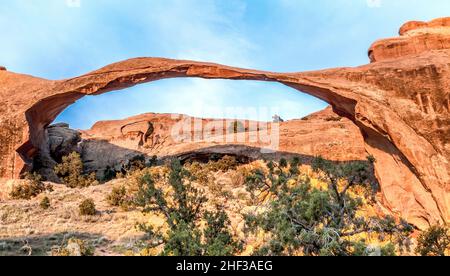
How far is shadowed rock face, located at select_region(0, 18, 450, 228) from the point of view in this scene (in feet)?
45.6

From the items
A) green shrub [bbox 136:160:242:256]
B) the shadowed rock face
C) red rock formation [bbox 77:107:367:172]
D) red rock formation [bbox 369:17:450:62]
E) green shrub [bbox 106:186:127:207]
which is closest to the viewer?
green shrub [bbox 136:160:242:256]

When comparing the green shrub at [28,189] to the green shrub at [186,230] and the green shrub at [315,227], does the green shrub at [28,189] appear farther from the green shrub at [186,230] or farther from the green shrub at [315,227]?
the green shrub at [315,227]

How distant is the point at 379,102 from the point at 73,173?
16.1 m

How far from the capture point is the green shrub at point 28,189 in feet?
56.9

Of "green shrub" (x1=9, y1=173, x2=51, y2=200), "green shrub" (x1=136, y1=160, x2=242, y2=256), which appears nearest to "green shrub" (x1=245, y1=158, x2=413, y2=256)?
"green shrub" (x1=136, y1=160, x2=242, y2=256)

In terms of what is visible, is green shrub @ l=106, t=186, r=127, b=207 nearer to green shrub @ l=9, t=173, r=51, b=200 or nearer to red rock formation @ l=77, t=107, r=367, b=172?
green shrub @ l=9, t=173, r=51, b=200

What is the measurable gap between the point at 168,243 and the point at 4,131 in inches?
448

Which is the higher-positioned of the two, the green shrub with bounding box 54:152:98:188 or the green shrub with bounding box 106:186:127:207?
the green shrub with bounding box 54:152:98:188

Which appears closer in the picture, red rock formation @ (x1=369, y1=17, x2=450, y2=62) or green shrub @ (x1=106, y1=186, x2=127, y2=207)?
green shrub @ (x1=106, y1=186, x2=127, y2=207)

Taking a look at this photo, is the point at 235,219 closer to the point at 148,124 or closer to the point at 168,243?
the point at 168,243

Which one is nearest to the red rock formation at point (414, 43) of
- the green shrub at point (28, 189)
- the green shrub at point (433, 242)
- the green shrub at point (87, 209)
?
the green shrub at point (433, 242)

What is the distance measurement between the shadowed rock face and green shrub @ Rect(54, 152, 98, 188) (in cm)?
344

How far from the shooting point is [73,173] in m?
23.7

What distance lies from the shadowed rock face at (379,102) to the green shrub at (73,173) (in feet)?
11.3
